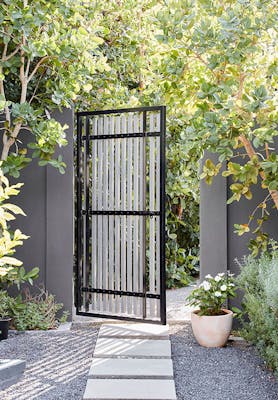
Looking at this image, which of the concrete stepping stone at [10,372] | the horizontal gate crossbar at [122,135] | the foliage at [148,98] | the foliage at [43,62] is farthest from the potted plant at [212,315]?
the foliage at [148,98]

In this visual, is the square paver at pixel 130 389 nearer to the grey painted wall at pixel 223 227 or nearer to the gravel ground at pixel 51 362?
the gravel ground at pixel 51 362

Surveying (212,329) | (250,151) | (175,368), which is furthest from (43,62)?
(175,368)

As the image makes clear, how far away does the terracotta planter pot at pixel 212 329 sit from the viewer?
439cm

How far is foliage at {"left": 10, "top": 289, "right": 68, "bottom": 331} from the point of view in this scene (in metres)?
4.97

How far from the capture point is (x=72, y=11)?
483 cm

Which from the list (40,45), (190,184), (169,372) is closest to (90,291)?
(169,372)

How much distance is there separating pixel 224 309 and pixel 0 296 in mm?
1884

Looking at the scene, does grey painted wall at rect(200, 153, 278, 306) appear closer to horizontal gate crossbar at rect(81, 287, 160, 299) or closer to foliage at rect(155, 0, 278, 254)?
foliage at rect(155, 0, 278, 254)

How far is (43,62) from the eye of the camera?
503cm

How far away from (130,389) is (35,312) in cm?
182

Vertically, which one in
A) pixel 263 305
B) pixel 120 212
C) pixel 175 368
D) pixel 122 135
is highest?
pixel 122 135

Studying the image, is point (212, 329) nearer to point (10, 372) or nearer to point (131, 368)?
point (131, 368)

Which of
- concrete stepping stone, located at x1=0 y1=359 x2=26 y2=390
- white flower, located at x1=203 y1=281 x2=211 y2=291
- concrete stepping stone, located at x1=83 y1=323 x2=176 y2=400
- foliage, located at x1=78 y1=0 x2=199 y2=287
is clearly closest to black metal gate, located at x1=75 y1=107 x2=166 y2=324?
concrete stepping stone, located at x1=83 y1=323 x2=176 y2=400

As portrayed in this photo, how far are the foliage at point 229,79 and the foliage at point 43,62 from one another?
71 centimetres
